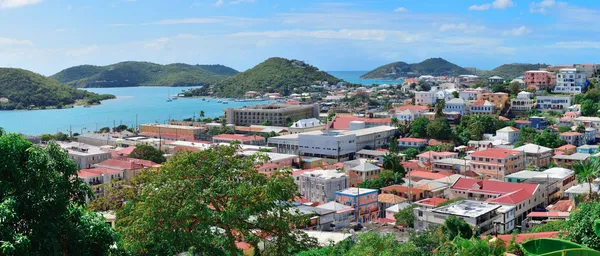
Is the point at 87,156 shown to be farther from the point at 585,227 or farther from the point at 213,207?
the point at 585,227

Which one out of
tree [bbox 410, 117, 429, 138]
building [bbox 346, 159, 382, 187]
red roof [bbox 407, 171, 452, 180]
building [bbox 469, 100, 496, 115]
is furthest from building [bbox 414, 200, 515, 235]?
building [bbox 469, 100, 496, 115]

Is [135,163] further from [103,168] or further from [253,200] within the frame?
[253,200]

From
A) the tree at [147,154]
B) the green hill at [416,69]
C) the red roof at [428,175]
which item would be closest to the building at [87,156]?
the tree at [147,154]

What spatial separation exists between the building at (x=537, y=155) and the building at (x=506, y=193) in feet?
18.3

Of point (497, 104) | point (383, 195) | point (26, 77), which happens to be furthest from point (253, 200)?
point (26, 77)

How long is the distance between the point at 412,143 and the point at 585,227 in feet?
69.9

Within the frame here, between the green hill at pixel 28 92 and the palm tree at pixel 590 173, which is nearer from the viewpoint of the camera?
the palm tree at pixel 590 173

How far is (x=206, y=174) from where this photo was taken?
5.53 m

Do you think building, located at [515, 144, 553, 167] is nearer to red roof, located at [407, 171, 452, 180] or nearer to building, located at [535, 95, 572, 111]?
red roof, located at [407, 171, 452, 180]

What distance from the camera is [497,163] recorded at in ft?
64.6

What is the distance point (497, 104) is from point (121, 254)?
29.4 meters

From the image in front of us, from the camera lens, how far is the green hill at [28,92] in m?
62.2

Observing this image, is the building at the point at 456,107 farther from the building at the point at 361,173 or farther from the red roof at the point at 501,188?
the red roof at the point at 501,188

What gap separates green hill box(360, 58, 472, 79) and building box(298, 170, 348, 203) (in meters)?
106
